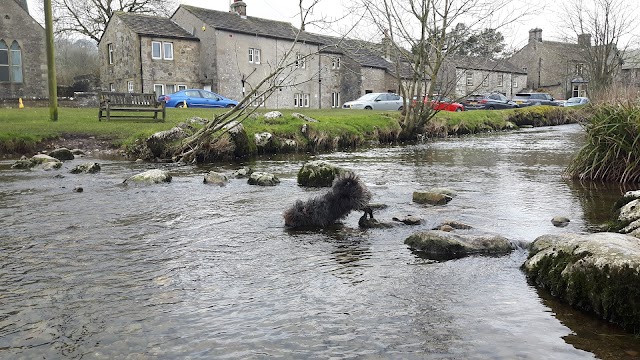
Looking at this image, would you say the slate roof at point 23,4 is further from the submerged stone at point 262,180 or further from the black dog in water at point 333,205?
the black dog in water at point 333,205

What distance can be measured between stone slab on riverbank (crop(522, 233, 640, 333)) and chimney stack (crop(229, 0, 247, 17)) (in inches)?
1883

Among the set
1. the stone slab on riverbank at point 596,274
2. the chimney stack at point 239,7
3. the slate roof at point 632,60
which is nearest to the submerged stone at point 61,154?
the stone slab on riverbank at point 596,274

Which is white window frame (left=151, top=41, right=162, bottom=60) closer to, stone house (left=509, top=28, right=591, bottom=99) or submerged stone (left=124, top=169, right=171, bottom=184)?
submerged stone (left=124, top=169, right=171, bottom=184)

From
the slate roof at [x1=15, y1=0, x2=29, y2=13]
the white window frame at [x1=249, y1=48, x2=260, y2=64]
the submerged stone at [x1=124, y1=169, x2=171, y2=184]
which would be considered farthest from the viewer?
the white window frame at [x1=249, y1=48, x2=260, y2=64]

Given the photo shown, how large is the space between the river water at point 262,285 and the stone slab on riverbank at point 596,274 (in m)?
0.14

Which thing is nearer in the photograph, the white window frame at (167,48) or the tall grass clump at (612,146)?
the tall grass clump at (612,146)

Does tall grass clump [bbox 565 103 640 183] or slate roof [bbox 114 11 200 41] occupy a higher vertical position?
slate roof [bbox 114 11 200 41]

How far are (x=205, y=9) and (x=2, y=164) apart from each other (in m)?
36.2

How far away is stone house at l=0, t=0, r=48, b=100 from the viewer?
1526 inches

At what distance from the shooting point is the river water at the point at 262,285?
384 centimetres

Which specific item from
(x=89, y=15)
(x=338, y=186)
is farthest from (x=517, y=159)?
(x=89, y=15)

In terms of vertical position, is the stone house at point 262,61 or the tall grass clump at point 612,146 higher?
the stone house at point 262,61

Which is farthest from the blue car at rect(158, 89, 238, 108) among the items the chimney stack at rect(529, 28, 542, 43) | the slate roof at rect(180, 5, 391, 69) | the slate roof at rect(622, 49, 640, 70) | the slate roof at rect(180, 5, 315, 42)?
the chimney stack at rect(529, 28, 542, 43)

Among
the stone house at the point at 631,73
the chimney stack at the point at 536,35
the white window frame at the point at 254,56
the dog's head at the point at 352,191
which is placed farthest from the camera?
the chimney stack at the point at 536,35
